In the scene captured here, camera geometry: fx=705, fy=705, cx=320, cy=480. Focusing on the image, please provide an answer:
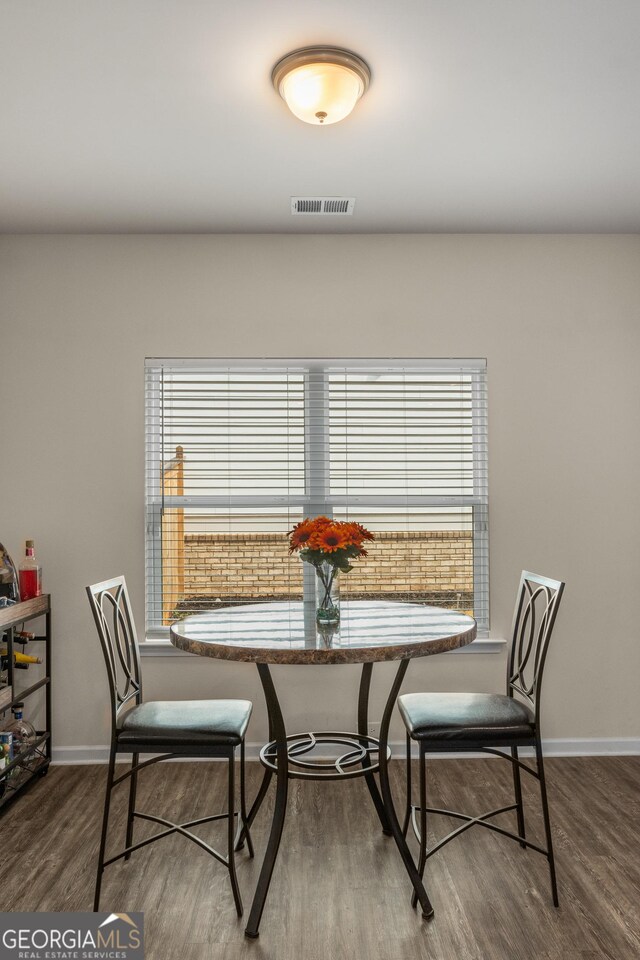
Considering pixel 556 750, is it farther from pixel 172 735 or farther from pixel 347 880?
pixel 172 735

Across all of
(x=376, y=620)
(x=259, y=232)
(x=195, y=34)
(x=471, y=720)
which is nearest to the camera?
(x=195, y=34)

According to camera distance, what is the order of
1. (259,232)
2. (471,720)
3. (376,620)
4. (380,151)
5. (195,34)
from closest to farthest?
(195,34), (471,720), (376,620), (380,151), (259,232)

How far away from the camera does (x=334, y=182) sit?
10.1ft

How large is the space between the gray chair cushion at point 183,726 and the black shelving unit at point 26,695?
2.89ft

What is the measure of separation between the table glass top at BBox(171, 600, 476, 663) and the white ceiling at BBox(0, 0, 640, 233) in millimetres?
1813

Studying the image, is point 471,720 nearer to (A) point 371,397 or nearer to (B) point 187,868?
(B) point 187,868

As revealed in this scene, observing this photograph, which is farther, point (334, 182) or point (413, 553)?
point (413, 553)

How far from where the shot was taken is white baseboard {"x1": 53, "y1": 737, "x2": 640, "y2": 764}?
348 cm

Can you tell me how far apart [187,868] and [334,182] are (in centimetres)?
277

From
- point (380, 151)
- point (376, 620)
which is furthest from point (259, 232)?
point (376, 620)

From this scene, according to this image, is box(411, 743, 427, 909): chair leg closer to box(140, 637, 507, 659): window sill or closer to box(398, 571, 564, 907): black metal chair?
box(398, 571, 564, 907): black metal chair

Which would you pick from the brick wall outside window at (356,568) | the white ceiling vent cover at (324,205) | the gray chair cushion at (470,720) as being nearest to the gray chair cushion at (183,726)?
the gray chair cushion at (470,720)

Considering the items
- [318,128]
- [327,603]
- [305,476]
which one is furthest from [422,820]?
[318,128]

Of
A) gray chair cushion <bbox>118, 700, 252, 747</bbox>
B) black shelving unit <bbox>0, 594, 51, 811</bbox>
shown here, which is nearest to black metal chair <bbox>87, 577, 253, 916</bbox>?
gray chair cushion <bbox>118, 700, 252, 747</bbox>
